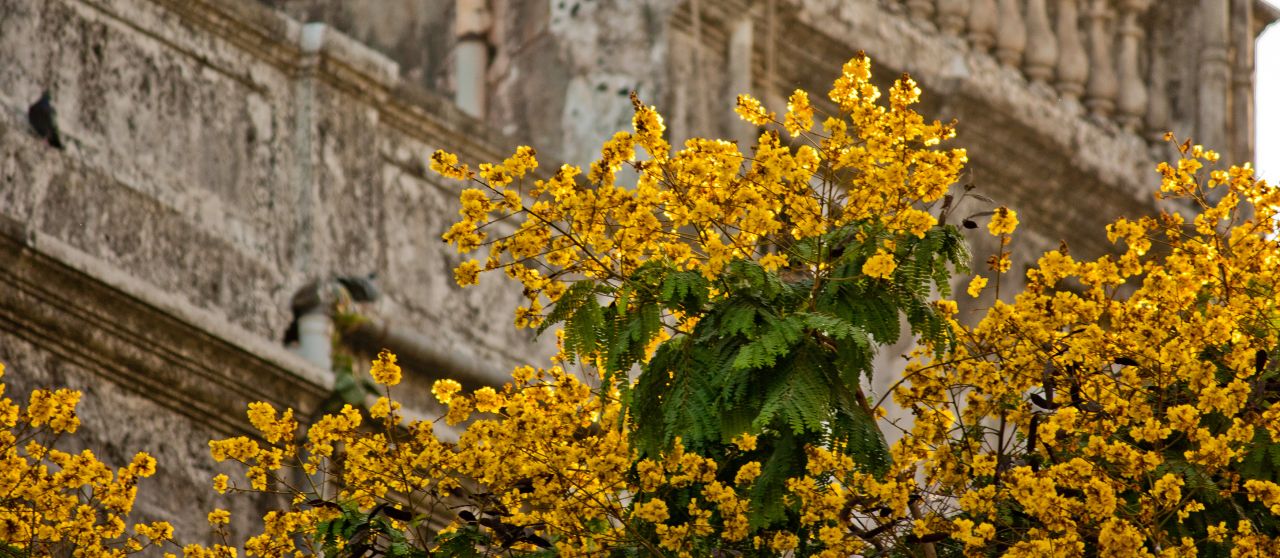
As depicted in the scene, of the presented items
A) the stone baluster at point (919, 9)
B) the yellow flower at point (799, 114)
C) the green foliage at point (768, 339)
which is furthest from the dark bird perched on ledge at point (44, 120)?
the stone baluster at point (919, 9)

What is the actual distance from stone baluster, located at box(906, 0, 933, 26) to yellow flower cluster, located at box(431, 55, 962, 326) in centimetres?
598

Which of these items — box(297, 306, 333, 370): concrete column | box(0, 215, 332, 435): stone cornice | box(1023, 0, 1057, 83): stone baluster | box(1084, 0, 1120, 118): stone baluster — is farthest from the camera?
box(1084, 0, 1120, 118): stone baluster

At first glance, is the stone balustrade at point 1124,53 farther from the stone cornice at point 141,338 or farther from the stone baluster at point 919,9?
the stone cornice at point 141,338

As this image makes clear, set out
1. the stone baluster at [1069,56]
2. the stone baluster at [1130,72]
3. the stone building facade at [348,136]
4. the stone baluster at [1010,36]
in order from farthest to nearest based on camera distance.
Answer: the stone baluster at [1130,72], the stone baluster at [1069,56], the stone baluster at [1010,36], the stone building facade at [348,136]

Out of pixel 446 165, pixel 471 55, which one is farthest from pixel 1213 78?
pixel 446 165

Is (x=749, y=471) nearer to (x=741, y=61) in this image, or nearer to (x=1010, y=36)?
(x=741, y=61)

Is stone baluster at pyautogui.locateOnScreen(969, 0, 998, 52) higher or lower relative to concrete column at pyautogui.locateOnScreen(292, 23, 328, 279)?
higher

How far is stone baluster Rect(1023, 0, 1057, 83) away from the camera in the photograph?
46.5 feet

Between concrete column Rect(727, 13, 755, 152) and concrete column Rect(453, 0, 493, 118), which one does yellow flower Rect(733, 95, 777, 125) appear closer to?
concrete column Rect(727, 13, 755, 152)

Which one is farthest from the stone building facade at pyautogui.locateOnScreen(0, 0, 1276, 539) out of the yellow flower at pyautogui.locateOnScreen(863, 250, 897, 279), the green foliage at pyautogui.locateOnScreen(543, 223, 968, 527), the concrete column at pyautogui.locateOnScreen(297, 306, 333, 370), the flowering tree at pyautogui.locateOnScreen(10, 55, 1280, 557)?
the yellow flower at pyautogui.locateOnScreen(863, 250, 897, 279)

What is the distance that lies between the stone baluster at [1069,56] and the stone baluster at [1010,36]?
30 centimetres

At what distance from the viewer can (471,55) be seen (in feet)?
43.5

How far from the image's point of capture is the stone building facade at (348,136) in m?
9.25

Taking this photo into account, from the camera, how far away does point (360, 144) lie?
10.8 metres
